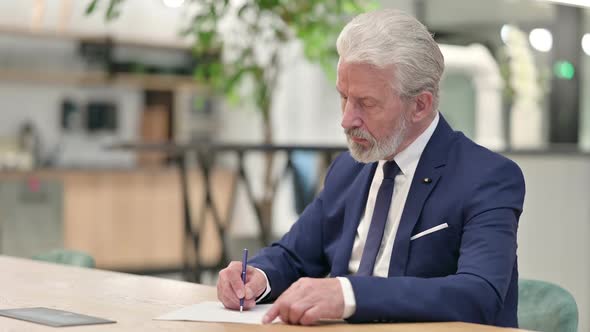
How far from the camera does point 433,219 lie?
2.15 metres

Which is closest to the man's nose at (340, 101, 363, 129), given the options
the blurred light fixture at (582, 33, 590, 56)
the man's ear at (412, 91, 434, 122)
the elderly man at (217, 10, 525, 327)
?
the elderly man at (217, 10, 525, 327)

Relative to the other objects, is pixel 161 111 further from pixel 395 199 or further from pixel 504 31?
pixel 395 199

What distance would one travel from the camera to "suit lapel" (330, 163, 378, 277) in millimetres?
2330

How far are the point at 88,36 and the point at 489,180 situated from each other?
287 inches

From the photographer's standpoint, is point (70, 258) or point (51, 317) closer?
point (51, 317)

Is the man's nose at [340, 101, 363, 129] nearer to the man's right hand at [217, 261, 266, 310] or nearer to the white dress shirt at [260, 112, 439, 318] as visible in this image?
the white dress shirt at [260, 112, 439, 318]

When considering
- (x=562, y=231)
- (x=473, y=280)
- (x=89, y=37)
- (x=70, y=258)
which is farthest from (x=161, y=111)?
(x=473, y=280)

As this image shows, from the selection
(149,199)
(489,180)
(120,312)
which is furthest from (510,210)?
(149,199)

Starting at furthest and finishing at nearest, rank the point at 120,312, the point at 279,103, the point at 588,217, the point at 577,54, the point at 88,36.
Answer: the point at 279,103 < the point at 88,36 < the point at 577,54 < the point at 588,217 < the point at 120,312

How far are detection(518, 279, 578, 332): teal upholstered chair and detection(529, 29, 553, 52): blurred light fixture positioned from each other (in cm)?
625

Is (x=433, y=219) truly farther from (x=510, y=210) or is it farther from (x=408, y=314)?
(x=408, y=314)

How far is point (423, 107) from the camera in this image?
7.34 ft

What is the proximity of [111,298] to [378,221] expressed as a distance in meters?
0.59

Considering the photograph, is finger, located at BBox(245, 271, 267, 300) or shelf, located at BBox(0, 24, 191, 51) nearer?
finger, located at BBox(245, 271, 267, 300)
